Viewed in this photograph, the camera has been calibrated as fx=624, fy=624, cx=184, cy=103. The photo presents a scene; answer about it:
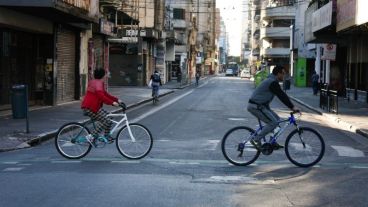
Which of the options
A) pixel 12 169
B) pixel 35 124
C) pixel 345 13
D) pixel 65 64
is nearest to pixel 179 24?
pixel 65 64

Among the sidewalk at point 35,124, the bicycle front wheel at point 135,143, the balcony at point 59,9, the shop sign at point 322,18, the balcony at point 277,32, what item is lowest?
the sidewalk at point 35,124

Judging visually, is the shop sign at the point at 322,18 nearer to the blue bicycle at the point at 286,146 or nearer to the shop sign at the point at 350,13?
the shop sign at the point at 350,13

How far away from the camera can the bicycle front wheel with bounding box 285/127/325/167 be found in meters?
→ 11.5

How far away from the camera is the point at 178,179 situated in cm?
990

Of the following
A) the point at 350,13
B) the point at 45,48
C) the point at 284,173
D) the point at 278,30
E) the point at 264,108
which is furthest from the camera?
the point at 278,30

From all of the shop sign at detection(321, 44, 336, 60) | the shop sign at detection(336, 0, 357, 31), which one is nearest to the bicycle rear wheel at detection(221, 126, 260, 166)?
the shop sign at detection(336, 0, 357, 31)

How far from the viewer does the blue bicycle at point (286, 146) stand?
37.4 feet

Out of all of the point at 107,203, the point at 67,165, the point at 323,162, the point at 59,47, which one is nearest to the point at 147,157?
the point at 67,165

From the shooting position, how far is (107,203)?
26.3 ft

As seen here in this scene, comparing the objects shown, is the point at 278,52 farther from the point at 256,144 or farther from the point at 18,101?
the point at 256,144

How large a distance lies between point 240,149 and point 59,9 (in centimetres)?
1320

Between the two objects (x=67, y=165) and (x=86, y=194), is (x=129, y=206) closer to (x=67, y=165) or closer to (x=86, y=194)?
(x=86, y=194)

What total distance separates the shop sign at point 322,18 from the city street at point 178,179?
18.7m

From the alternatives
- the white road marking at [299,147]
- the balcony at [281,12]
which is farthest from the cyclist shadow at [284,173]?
the balcony at [281,12]
